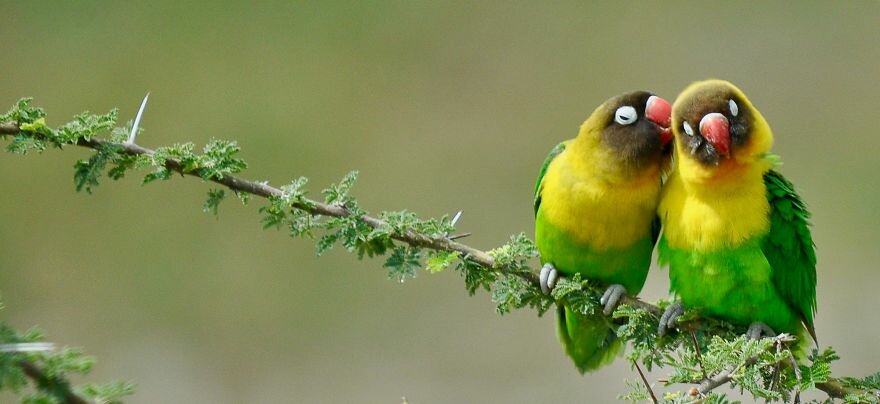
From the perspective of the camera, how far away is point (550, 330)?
3193 millimetres

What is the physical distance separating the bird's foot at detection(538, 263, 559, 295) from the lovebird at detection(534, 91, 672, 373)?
0.4 inches

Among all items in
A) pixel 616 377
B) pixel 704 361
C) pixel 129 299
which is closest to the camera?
pixel 704 361

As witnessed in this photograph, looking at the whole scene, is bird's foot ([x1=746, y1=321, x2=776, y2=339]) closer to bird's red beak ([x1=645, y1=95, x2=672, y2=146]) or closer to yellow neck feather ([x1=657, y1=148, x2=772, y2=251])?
yellow neck feather ([x1=657, y1=148, x2=772, y2=251])

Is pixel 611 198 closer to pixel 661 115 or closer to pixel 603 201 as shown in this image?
pixel 603 201

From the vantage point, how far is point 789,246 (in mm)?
1430

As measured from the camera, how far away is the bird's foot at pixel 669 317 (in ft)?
4.15

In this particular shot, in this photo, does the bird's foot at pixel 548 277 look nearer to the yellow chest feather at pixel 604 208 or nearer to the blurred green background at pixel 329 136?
the yellow chest feather at pixel 604 208

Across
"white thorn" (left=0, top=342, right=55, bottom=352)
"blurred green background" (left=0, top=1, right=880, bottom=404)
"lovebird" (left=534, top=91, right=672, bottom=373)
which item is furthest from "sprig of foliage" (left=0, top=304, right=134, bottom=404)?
"blurred green background" (left=0, top=1, right=880, bottom=404)

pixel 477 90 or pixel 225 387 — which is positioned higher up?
pixel 477 90

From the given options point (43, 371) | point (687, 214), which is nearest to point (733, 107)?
point (687, 214)

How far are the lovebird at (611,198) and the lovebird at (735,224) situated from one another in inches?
2.8

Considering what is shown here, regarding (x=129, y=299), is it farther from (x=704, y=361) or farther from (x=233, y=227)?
(x=704, y=361)

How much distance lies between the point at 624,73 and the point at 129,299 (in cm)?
204

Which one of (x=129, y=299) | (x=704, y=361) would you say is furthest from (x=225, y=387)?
(x=704, y=361)
